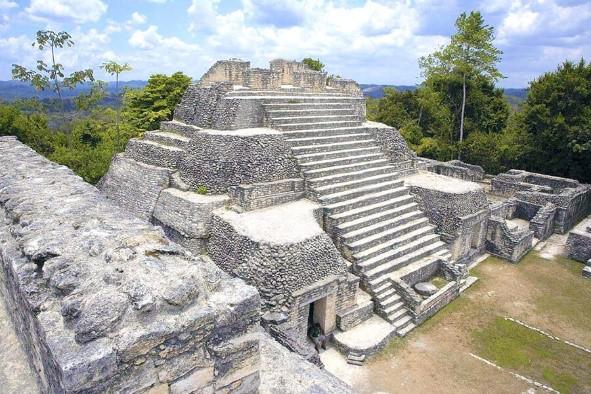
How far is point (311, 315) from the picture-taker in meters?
9.35

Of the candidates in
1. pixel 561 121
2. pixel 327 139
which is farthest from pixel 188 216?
pixel 561 121

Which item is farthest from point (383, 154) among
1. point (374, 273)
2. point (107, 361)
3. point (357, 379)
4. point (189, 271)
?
point (107, 361)

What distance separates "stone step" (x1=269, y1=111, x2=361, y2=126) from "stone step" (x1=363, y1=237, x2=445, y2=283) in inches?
199

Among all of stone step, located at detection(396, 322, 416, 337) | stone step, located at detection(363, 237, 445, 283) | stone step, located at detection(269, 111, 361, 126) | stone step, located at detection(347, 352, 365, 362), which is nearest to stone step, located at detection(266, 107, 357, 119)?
stone step, located at detection(269, 111, 361, 126)

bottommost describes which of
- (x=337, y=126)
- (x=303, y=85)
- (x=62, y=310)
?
(x=62, y=310)

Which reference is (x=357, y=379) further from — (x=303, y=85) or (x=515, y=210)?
(x=515, y=210)

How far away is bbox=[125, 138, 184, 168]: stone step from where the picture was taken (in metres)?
11.9

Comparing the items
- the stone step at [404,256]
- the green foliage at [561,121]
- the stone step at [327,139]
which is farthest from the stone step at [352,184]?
the green foliage at [561,121]

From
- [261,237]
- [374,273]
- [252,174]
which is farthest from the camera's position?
[252,174]

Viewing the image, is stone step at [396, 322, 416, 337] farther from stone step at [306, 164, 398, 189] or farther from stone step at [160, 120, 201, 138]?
stone step at [160, 120, 201, 138]

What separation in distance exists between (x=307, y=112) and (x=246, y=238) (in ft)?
20.1

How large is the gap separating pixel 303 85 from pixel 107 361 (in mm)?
14292

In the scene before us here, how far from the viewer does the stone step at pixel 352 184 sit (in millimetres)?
11203

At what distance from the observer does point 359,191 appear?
38.6 feet
